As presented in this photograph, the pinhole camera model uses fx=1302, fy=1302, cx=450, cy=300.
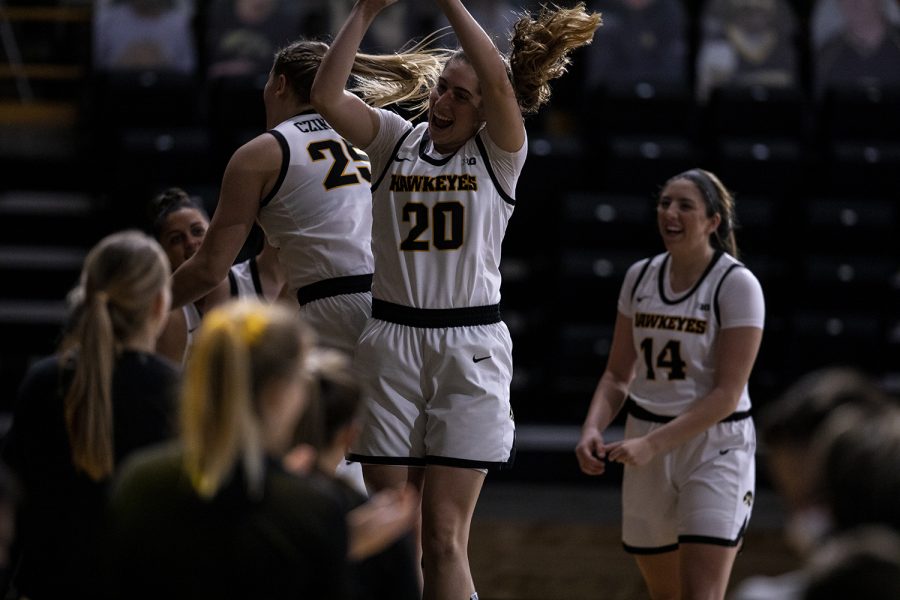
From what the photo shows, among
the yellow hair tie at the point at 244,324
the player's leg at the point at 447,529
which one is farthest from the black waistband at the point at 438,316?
the yellow hair tie at the point at 244,324

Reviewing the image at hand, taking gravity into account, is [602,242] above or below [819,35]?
below

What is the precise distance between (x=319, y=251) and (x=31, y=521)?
163 cm

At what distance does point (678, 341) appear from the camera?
432 centimetres

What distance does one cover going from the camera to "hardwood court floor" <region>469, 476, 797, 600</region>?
596cm

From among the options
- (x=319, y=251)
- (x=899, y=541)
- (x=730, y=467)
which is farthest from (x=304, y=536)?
(x=730, y=467)

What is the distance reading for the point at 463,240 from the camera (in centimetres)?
378

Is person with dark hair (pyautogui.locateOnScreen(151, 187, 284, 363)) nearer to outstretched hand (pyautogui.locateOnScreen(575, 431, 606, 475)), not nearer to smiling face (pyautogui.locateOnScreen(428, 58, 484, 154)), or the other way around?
smiling face (pyautogui.locateOnScreen(428, 58, 484, 154))

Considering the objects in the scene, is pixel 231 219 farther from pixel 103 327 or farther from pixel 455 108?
pixel 103 327

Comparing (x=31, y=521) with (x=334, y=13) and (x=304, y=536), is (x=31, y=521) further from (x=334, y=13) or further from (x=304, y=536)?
(x=334, y=13)

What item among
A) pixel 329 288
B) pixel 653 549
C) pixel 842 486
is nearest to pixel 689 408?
pixel 653 549

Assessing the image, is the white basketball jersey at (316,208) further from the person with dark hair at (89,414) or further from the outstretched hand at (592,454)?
the person with dark hair at (89,414)

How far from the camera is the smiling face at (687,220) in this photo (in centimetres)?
437

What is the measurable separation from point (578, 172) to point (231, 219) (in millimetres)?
5138

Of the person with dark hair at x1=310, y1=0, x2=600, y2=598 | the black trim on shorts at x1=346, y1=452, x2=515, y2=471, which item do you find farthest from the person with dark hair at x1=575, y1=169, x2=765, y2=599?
the person with dark hair at x1=310, y1=0, x2=600, y2=598
